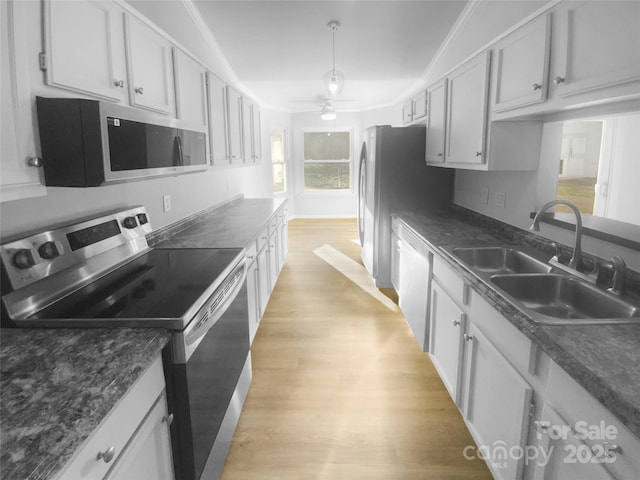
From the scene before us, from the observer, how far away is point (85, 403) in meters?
0.84

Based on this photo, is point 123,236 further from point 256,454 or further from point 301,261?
point 301,261

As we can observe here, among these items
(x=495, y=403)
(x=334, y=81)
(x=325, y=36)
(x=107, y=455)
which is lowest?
(x=495, y=403)

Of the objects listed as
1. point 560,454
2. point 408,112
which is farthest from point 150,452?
point 408,112

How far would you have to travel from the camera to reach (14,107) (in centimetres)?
104

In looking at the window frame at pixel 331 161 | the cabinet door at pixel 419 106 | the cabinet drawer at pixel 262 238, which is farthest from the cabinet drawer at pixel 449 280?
the window frame at pixel 331 161

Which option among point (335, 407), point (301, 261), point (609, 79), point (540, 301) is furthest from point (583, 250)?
point (301, 261)

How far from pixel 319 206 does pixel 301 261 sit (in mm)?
3449

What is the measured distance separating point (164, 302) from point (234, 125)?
2396 mm

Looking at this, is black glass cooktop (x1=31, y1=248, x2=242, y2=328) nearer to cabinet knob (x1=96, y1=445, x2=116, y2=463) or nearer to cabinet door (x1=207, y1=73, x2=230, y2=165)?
cabinet knob (x1=96, y1=445, x2=116, y2=463)

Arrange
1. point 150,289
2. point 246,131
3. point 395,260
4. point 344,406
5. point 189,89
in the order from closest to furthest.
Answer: point 150,289, point 344,406, point 189,89, point 395,260, point 246,131

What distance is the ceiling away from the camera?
3256mm

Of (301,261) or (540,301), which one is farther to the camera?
(301,261)

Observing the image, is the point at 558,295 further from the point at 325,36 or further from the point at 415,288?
the point at 325,36

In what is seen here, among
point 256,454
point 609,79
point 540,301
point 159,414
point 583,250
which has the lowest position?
point 256,454
